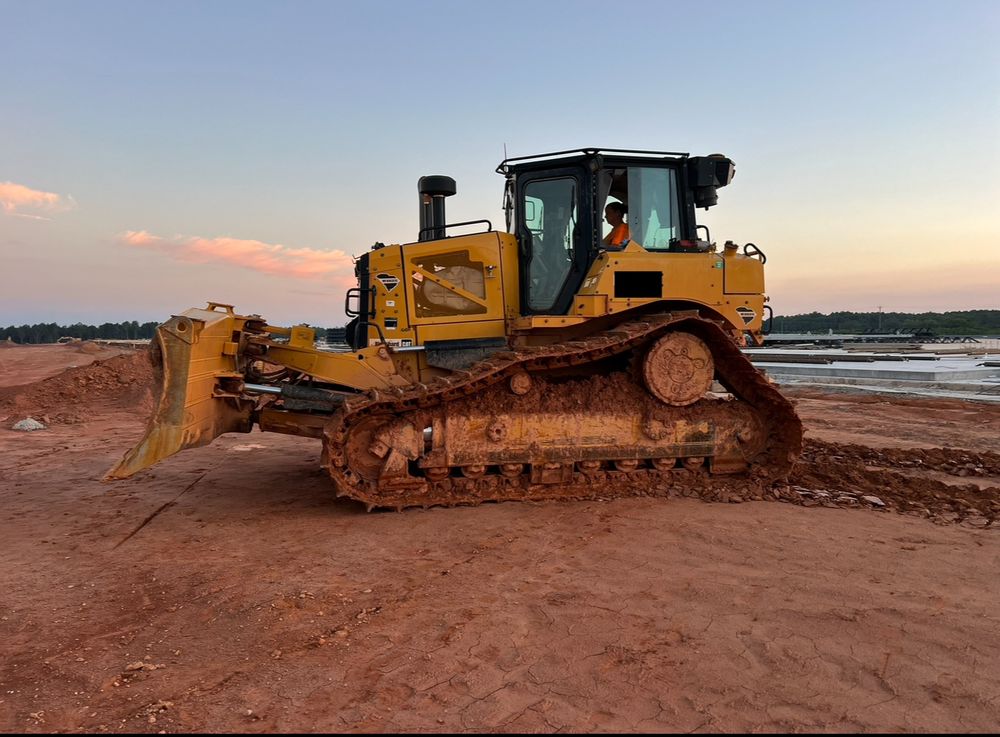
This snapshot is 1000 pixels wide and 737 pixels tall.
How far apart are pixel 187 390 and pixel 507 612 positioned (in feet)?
12.6

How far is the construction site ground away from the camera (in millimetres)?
2787

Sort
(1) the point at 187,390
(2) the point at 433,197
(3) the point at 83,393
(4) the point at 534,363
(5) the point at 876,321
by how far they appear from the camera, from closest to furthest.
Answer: (1) the point at 187,390
(4) the point at 534,363
(2) the point at 433,197
(3) the point at 83,393
(5) the point at 876,321

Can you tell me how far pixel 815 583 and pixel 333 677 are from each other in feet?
10.2

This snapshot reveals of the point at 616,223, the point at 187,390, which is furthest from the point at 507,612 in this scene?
the point at 616,223

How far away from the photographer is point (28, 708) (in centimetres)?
285

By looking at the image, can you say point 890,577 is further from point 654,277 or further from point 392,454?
point 392,454

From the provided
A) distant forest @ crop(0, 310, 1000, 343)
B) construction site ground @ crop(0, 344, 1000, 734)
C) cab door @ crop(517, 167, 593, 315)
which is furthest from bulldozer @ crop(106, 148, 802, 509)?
distant forest @ crop(0, 310, 1000, 343)

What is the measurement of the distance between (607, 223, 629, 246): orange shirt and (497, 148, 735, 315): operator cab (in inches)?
2.7

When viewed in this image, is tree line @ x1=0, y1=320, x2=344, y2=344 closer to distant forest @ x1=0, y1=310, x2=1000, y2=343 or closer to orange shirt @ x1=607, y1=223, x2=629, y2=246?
distant forest @ x1=0, y1=310, x2=1000, y2=343

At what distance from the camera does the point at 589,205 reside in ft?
22.0

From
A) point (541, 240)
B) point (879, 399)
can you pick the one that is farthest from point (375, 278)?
point (879, 399)

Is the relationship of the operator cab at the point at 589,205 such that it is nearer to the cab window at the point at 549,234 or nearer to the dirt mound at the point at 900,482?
the cab window at the point at 549,234

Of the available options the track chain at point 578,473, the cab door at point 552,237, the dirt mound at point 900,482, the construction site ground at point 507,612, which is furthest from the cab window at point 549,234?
the dirt mound at point 900,482

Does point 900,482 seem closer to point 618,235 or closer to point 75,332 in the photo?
point 618,235
